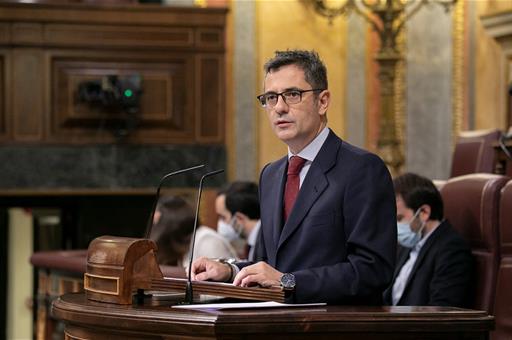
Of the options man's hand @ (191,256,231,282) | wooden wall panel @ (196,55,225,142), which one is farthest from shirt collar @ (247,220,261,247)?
wooden wall panel @ (196,55,225,142)

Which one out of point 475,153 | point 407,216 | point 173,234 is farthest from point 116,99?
point 407,216

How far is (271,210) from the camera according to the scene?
3.12 m

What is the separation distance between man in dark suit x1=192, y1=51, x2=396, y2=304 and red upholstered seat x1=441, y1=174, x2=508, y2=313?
3.82 feet

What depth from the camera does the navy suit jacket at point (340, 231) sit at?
9.27 feet

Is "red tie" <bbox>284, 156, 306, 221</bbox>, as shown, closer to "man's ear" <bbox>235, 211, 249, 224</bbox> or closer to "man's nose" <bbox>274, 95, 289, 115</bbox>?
"man's nose" <bbox>274, 95, 289, 115</bbox>

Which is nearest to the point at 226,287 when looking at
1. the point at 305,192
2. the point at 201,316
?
the point at 201,316

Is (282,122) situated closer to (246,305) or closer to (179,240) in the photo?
(246,305)

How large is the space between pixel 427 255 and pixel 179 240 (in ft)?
4.63

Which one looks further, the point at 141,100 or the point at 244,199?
the point at 141,100

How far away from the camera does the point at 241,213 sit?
5.66m

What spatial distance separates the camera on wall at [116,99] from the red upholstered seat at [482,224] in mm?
4307

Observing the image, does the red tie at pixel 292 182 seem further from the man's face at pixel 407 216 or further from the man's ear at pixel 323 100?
the man's face at pixel 407 216

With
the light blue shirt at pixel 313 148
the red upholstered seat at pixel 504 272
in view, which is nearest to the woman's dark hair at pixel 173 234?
the red upholstered seat at pixel 504 272

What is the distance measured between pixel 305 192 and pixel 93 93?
215 inches
